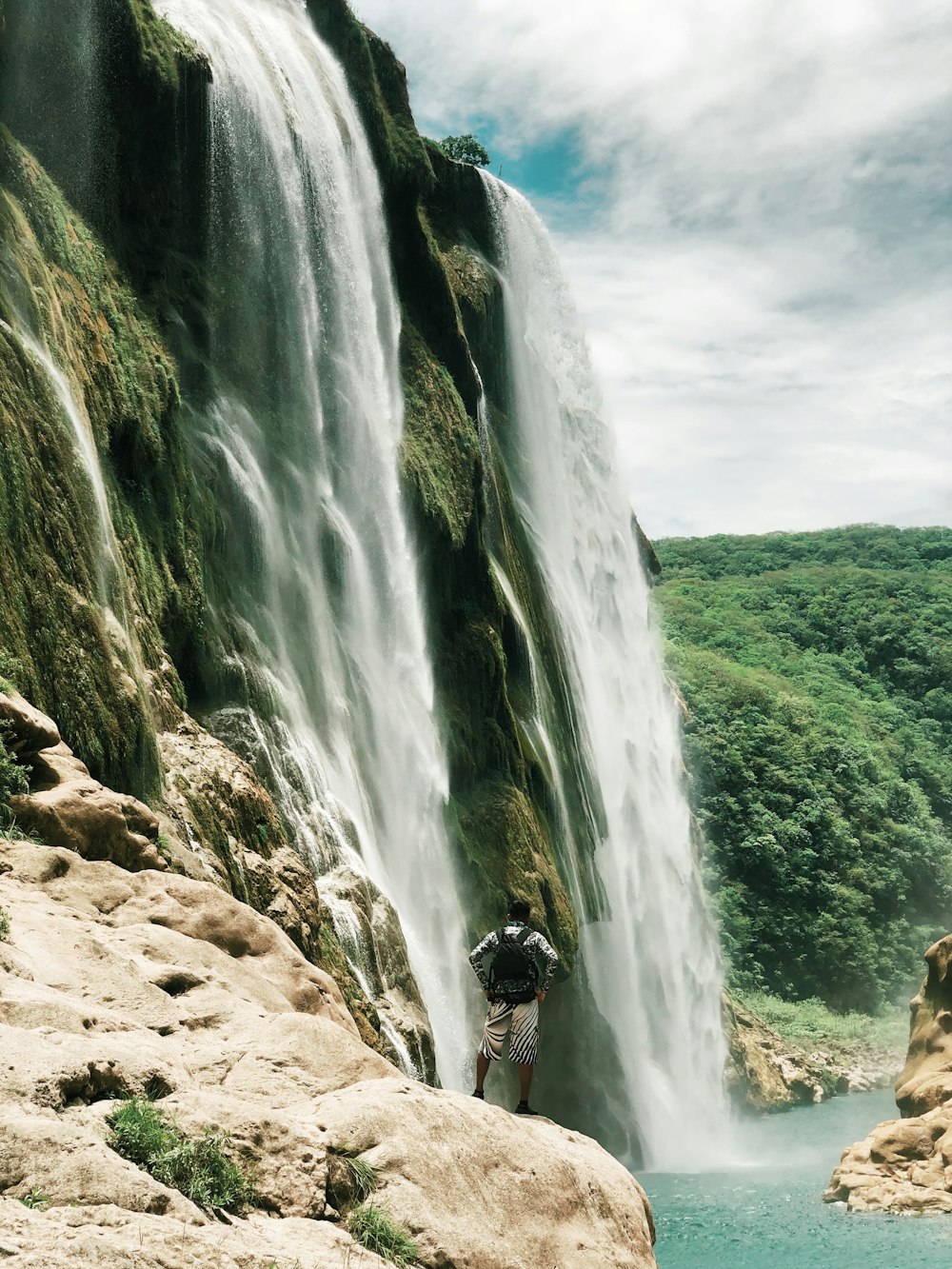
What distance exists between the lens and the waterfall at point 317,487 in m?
16.8

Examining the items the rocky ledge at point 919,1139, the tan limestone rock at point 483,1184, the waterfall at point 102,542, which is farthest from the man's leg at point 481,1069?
the rocky ledge at point 919,1139

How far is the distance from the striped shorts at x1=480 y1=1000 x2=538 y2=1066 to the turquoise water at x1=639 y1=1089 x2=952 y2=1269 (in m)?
10.5

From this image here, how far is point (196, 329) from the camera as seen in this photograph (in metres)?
18.8

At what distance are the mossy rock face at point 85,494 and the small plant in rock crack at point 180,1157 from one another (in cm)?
539

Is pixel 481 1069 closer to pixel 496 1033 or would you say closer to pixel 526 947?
pixel 496 1033

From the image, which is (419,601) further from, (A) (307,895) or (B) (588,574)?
(B) (588,574)

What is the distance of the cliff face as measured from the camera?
1055 centimetres

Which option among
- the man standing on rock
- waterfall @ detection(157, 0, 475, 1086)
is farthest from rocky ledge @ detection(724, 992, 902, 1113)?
the man standing on rock

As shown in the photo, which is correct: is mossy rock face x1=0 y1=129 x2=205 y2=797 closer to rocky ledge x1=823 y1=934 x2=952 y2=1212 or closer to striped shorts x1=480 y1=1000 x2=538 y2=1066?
striped shorts x1=480 y1=1000 x2=538 y2=1066

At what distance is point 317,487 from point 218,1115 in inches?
623

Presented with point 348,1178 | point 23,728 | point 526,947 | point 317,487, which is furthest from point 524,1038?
point 317,487

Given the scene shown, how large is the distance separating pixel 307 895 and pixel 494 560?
14581 millimetres

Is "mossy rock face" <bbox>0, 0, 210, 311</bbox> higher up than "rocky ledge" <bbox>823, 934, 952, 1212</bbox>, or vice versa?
"mossy rock face" <bbox>0, 0, 210, 311</bbox>

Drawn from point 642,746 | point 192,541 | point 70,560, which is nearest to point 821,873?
point 642,746
